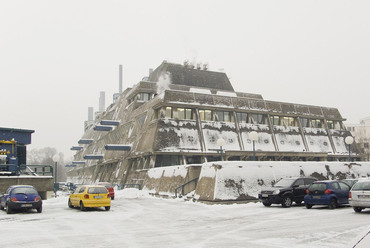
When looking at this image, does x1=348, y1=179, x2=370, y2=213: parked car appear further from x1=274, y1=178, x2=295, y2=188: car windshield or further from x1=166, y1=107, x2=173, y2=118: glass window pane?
x1=166, y1=107, x2=173, y2=118: glass window pane

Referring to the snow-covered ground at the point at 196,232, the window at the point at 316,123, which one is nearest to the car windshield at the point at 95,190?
the snow-covered ground at the point at 196,232

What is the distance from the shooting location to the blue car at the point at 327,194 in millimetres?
17558

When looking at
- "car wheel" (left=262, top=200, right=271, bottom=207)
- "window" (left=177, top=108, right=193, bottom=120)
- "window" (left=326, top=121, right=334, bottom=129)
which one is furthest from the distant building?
"car wheel" (left=262, top=200, right=271, bottom=207)

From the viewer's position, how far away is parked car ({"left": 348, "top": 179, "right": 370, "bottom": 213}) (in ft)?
48.7

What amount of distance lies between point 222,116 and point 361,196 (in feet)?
96.1

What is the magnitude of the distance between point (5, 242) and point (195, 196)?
565 inches

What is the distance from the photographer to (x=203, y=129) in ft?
135

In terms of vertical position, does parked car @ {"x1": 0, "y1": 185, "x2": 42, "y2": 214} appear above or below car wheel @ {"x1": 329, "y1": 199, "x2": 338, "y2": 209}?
above

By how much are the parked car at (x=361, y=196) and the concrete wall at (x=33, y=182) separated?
818 inches

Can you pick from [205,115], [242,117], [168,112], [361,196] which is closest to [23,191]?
[361,196]

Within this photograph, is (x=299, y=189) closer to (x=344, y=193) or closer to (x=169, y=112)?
(x=344, y=193)

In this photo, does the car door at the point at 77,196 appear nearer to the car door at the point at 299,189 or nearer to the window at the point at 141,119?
the car door at the point at 299,189

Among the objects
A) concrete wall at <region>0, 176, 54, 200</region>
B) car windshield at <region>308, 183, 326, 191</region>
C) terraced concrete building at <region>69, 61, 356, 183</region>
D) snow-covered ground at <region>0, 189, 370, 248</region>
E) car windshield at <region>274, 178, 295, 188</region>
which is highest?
terraced concrete building at <region>69, 61, 356, 183</region>

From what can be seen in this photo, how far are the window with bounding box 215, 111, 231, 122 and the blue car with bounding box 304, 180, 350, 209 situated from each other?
83.2 ft
